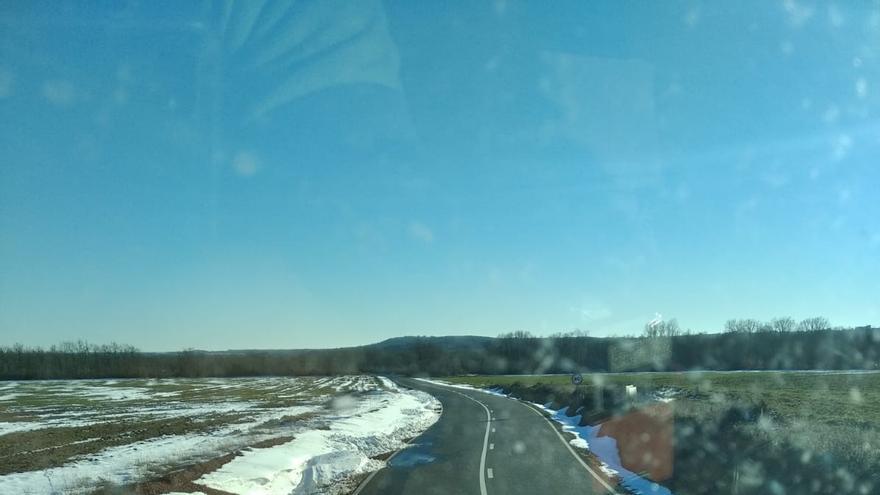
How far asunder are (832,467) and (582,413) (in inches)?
887

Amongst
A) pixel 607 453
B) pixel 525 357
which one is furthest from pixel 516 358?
pixel 607 453

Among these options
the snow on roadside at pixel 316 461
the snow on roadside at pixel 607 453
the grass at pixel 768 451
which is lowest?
the snow on roadside at pixel 607 453

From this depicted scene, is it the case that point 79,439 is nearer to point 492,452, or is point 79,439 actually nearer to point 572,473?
point 492,452

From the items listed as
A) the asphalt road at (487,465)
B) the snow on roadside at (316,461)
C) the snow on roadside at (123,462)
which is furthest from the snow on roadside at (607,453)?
the snow on roadside at (123,462)

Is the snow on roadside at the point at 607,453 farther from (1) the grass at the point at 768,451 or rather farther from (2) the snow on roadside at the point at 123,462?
(2) the snow on roadside at the point at 123,462

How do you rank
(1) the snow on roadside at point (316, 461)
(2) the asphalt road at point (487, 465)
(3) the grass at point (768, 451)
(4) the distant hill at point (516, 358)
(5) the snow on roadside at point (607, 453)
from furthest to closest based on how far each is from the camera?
1. (4) the distant hill at point (516, 358)
2. (1) the snow on roadside at point (316, 461)
3. (2) the asphalt road at point (487, 465)
4. (5) the snow on roadside at point (607, 453)
5. (3) the grass at point (768, 451)

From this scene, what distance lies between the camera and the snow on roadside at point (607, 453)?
14588mm

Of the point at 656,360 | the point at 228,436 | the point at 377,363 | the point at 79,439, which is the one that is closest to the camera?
the point at 228,436

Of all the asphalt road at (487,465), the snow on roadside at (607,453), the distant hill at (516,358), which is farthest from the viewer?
the distant hill at (516,358)

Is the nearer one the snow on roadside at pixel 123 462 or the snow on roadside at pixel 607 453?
the snow on roadside at pixel 607 453

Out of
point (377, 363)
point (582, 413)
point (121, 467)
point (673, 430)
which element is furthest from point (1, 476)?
point (377, 363)

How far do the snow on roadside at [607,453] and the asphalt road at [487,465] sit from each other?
22.0 inches

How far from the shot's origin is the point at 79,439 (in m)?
26.7

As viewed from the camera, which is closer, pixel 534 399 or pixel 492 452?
pixel 492 452
